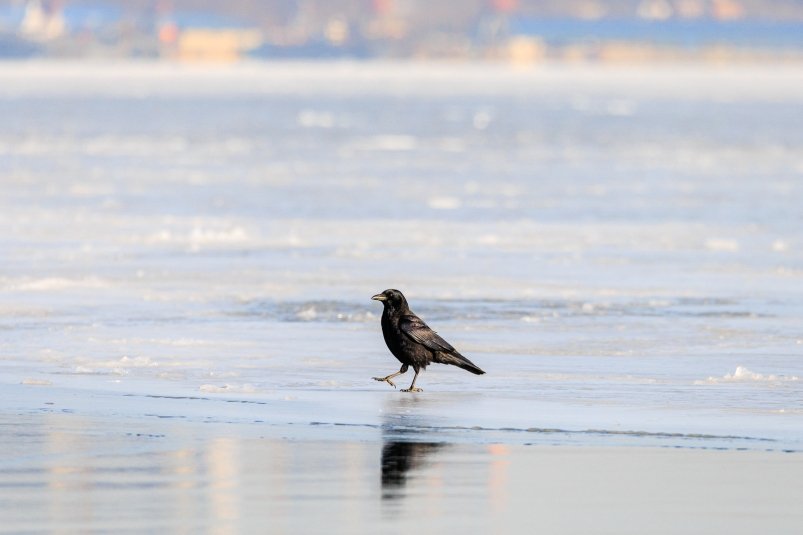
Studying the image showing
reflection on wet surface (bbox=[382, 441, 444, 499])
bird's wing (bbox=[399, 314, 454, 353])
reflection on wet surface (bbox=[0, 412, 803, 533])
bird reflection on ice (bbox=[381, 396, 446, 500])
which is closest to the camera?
reflection on wet surface (bbox=[0, 412, 803, 533])

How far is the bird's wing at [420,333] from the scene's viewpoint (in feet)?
31.0

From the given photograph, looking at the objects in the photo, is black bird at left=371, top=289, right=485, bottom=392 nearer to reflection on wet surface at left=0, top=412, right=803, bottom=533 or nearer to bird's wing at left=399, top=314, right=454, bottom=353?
bird's wing at left=399, top=314, right=454, bottom=353

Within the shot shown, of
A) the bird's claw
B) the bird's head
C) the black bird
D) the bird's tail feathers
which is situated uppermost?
the bird's head

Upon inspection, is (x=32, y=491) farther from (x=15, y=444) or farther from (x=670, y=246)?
(x=670, y=246)

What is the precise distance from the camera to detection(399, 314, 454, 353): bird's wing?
31.0ft

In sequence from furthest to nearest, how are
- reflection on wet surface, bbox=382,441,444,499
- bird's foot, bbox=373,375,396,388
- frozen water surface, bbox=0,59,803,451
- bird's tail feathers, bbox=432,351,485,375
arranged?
bird's foot, bbox=373,375,396,388, bird's tail feathers, bbox=432,351,485,375, frozen water surface, bbox=0,59,803,451, reflection on wet surface, bbox=382,441,444,499

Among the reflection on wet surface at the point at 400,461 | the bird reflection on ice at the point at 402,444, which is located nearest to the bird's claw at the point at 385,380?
the bird reflection on ice at the point at 402,444

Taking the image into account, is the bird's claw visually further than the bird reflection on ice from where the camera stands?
Yes

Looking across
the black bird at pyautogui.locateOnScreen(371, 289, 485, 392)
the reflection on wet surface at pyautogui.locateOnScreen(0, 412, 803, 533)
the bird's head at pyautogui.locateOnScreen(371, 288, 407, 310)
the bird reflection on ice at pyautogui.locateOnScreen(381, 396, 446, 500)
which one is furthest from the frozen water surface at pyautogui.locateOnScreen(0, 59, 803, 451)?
the bird's head at pyautogui.locateOnScreen(371, 288, 407, 310)

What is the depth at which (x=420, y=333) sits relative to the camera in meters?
9.48

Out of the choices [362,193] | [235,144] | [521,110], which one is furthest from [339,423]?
[521,110]

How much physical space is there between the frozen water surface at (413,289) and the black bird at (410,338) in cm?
19

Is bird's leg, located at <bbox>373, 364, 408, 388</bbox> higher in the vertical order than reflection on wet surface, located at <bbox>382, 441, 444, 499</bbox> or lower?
higher

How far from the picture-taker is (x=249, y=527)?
21.2 ft
